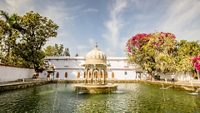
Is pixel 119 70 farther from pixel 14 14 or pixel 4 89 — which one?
pixel 4 89

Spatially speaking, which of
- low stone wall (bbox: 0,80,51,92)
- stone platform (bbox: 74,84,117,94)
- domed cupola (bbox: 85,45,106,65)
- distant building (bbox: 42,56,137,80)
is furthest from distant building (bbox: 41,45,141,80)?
stone platform (bbox: 74,84,117,94)

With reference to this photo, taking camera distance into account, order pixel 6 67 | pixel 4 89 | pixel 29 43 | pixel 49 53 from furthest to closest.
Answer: pixel 49 53 → pixel 29 43 → pixel 6 67 → pixel 4 89

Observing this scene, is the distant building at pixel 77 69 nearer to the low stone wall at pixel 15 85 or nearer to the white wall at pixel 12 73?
the white wall at pixel 12 73

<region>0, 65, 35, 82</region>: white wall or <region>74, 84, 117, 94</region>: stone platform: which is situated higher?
<region>0, 65, 35, 82</region>: white wall

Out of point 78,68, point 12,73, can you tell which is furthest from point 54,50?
point 12,73

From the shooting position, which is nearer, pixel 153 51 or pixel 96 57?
pixel 96 57

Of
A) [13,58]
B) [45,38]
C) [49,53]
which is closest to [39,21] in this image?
[45,38]

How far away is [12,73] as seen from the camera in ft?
122

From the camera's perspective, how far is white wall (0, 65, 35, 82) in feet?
109

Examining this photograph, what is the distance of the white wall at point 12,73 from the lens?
3323 centimetres

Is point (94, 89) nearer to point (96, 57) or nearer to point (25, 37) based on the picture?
point (96, 57)

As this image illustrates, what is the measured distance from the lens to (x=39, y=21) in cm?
4647

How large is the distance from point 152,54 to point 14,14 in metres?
29.6

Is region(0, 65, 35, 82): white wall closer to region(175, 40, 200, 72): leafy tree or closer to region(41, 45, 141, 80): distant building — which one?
region(41, 45, 141, 80): distant building
